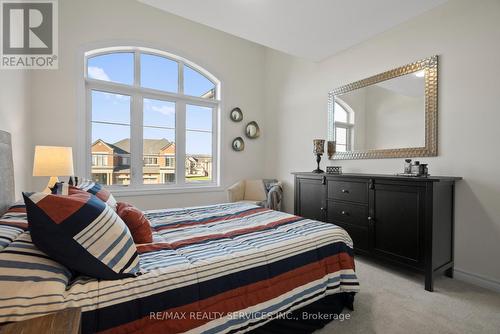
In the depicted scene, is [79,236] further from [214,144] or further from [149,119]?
[214,144]

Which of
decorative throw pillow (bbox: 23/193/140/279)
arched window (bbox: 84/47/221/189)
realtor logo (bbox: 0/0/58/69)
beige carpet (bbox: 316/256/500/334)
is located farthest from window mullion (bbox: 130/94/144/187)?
beige carpet (bbox: 316/256/500/334)

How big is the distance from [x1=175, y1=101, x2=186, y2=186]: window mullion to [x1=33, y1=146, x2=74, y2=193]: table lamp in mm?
1706

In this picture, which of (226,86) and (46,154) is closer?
(46,154)

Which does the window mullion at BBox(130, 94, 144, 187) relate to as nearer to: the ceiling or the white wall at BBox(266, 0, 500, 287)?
the ceiling

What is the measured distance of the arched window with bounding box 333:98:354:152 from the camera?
3.31m

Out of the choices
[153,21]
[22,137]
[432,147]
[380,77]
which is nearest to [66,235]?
[22,137]

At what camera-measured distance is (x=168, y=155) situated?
158 inches

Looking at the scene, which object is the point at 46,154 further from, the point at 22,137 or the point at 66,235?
the point at 66,235

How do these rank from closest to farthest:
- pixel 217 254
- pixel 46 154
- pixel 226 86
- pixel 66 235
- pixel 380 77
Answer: pixel 66 235 < pixel 217 254 < pixel 46 154 < pixel 380 77 < pixel 226 86

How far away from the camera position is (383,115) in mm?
2943

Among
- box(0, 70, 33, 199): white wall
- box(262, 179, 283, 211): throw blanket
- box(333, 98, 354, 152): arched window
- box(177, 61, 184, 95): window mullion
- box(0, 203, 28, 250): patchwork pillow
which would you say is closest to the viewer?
box(0, 203, 28, 250): patchwork pillow

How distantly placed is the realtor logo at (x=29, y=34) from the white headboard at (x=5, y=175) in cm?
81

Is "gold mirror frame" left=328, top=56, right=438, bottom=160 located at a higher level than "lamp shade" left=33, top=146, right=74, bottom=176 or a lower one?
higher

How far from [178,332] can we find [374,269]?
7.29ft
